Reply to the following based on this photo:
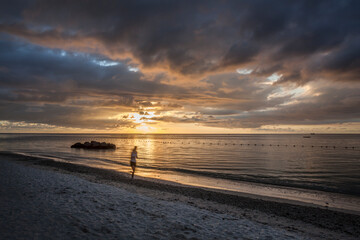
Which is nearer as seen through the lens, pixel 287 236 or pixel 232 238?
pixel 232 238

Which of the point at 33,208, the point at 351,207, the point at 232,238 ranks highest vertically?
the point at 33,208

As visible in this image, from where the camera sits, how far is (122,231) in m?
7.46

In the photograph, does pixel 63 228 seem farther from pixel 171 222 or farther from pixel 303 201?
pixel 303 201

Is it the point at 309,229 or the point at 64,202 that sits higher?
the point at 64,202

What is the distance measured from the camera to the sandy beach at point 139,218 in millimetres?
7344

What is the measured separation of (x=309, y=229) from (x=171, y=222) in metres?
6.51

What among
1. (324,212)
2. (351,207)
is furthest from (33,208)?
(351,207)

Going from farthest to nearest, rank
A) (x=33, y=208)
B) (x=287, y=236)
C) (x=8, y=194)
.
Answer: (x=8, y=194) < (x=33, y=208) < (x=287, y=236)

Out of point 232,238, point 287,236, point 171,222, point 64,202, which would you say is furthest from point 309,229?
point 64,202

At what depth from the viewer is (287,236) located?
8.34 metres

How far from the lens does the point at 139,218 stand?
888 centimetres

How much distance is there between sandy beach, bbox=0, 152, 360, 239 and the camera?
7344mm

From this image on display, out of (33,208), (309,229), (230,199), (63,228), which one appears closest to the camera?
(63,228)

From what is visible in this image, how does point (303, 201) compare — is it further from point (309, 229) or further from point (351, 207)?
point (309, 229)
